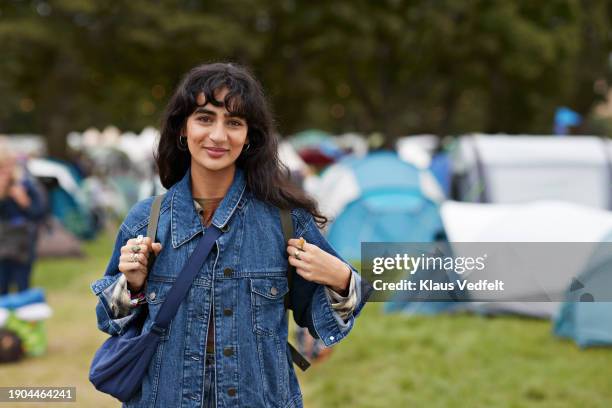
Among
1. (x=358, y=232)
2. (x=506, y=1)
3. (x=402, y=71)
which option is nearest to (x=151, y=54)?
(x=402, y=71)

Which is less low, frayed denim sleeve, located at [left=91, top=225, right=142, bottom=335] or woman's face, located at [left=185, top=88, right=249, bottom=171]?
woman's face, located at [left=185, top=88, right=249, bottom=171]

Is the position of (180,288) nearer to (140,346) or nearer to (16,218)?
(140,346)

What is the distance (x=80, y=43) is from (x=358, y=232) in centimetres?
1380

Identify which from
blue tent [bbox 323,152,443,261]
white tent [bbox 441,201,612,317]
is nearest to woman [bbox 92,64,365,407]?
white tent [bbox 441,201,612,317]

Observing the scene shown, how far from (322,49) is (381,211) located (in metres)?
14.8

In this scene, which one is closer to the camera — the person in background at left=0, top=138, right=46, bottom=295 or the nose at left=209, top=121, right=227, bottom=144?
the nose at left=209, top=121, right=227, bottom=144

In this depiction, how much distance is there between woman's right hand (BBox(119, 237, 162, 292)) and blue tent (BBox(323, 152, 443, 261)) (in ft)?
25.3

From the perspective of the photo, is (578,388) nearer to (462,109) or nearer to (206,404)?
(206,404)

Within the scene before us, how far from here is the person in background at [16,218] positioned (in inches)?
294

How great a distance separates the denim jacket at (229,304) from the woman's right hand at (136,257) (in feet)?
0.19

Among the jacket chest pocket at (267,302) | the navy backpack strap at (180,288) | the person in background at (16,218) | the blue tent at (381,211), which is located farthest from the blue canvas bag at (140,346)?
the blue tent at (381,211)

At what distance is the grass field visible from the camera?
5.48 m

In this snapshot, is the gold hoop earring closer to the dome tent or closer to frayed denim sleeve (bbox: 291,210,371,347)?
frayed denim sleeve (bbox: 291,210,371,347)

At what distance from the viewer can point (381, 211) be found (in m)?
10.5
